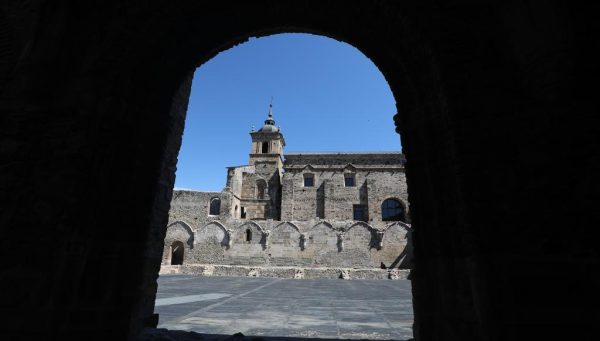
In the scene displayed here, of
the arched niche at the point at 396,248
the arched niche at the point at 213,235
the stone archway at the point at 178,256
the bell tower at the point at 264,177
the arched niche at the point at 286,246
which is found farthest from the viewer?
the bell tower at the point at 264,177

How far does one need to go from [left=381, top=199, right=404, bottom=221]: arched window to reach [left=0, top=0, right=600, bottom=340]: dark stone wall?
26.3 metres

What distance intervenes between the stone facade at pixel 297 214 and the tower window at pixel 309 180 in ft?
0.32

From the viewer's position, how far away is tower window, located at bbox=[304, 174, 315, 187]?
95.6 ft

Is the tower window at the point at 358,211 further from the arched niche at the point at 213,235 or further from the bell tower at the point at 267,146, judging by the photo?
the arched niche at the point at 213,235

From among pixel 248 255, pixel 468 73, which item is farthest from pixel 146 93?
pixel 248 255

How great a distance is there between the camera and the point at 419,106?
2.60 meters

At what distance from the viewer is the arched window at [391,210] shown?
27628mm

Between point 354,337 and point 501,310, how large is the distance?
6.20 feet

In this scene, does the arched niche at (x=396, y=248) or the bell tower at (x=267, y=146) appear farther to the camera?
the bell tower at (x=267, y=146)

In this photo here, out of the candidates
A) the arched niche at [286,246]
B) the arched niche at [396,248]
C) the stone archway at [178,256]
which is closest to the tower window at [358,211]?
the arched niche at [396,248]

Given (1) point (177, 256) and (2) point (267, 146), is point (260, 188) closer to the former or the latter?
(2) point (267, 146)

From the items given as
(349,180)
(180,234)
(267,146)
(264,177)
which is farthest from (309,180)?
(180,234)

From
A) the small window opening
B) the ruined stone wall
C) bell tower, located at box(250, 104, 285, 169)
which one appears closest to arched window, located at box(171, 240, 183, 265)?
the ruined stone wall

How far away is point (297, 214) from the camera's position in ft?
92.0
